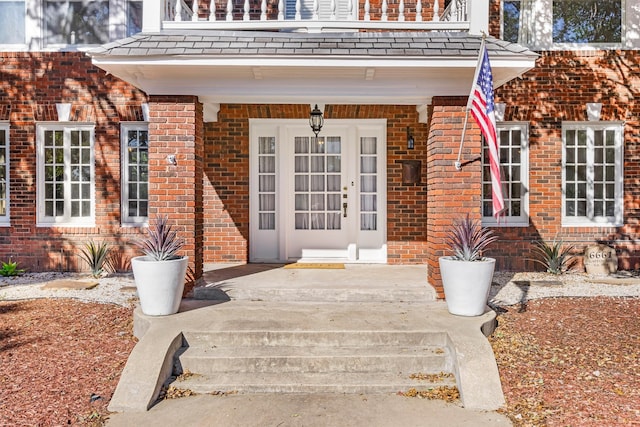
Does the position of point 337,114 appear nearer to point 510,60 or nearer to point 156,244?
point 510,60

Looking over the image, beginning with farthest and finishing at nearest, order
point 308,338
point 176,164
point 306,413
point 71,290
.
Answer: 1. point 71,290
2. point 176,164
3. point 308,338
4. point 306,413

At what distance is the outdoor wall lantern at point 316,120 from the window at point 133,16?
145 inches

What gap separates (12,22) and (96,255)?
4470 mm

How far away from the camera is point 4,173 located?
874 centimetres

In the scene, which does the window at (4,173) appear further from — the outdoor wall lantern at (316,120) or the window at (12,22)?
the outdoor wall lantern at (316,120)

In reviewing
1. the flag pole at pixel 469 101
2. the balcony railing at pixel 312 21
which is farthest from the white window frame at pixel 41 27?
the flag pole at pixel 469 101

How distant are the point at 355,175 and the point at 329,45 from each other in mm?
3250

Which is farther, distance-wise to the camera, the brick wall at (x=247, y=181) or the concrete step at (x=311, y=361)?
the brick wall at (x=247, y=181)

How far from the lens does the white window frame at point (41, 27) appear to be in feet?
28.0

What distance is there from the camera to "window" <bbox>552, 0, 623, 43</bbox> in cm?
873

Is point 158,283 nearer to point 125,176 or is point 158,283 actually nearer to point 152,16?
point 152,16

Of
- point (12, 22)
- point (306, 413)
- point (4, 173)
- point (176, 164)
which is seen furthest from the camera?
point (4, 173)

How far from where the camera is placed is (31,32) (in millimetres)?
8555

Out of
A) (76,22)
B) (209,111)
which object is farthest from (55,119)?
(209,111)
